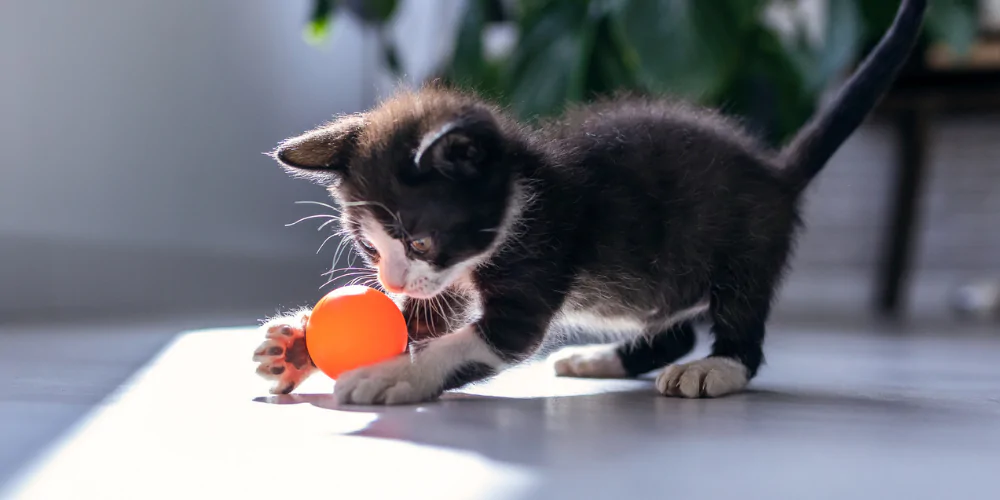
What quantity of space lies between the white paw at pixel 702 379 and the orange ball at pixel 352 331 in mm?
413

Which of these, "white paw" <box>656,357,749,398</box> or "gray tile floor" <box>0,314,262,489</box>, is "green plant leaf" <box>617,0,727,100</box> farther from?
"gray tile floor" <box>0,314,262,489</box>

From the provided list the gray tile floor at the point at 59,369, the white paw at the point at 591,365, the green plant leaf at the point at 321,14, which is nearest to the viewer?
the gray tile floor at the point at 59,369

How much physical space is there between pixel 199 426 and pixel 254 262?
281 cm

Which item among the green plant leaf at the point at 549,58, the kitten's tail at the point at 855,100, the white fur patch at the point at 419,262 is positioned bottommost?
the white fur patch at the point at 419,262

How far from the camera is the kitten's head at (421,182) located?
4.33ft

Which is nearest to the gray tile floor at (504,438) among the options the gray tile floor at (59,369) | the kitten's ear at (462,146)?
the gray tile floor at (59,369)

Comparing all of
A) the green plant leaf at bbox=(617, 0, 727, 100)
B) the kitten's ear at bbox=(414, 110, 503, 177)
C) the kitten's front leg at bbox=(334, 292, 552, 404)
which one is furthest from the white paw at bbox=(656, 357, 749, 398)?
the green plant leaf at bbox=(617, 0, 727, 100)

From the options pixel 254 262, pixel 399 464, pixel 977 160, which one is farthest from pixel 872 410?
pixel 977 160

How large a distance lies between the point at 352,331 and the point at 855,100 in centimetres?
92

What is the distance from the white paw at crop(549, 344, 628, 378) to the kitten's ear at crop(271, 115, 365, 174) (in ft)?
1.98

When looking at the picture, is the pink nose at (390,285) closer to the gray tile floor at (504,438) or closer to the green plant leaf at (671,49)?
the gray tile floor at (504,438)

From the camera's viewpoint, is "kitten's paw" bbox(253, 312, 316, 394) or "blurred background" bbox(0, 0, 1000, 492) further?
"blurred background" bbox(0, 0, 1000, 492)

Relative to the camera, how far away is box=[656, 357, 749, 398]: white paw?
148 cm

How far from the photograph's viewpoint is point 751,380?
1.70 metres
